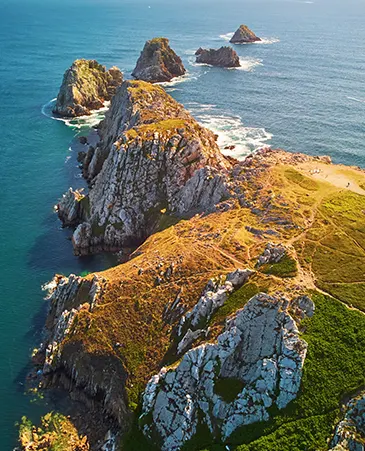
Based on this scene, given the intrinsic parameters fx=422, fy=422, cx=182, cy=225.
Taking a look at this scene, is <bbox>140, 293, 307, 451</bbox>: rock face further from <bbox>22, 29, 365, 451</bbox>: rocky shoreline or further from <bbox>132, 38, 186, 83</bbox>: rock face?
<bbox>132, 38, 186, 83</bbox>: rock face

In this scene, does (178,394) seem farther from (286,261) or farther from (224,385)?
(286,261)

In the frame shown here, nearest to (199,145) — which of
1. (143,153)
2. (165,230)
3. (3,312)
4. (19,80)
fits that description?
(143,153)

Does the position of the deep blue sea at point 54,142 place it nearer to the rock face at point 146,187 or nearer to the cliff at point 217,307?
the cliff at point 217,307

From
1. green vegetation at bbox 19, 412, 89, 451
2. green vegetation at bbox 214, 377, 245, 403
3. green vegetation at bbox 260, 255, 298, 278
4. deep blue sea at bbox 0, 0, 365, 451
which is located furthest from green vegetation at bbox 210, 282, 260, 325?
deep blue sea at bbox 0, 0, 365, 451

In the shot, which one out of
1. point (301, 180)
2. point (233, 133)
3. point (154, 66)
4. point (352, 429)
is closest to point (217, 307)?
point (352, 429)

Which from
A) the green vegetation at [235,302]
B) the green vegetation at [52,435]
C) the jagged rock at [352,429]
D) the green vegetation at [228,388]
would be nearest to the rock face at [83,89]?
the green vegetation at [235,302]

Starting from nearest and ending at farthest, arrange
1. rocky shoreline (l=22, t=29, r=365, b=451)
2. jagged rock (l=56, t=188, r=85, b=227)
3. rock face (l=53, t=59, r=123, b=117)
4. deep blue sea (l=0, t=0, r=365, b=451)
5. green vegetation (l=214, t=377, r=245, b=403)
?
rocky shoreline (l=22, t=29, r=365, b=451) < green vegetation (l=214, t=377, r=245, b=403) < deep blue sea (l=0, t=0, r=365, b=451) < jagged rock (l=56, t=188, r=85, b=227) < rock face (l=53, t=59, r=123, b=117)
